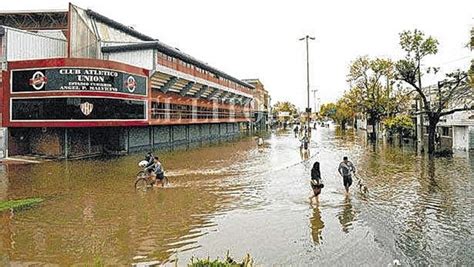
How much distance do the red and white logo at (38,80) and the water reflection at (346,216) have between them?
26196 millimetres

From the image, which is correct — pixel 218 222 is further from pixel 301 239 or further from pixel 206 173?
pixel 206 173

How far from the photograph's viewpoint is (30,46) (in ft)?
123

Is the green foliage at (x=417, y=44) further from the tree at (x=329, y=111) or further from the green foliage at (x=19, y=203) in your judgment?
the tree at (x=329, y=111)

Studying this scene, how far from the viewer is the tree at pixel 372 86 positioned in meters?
54.7

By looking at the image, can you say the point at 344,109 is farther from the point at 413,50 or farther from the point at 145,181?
the point at 145,181

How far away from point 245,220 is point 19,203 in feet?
27.0

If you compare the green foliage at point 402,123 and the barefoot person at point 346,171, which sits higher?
the green foliage at point 402,123

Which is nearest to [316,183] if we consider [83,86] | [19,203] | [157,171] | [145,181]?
[157,171]

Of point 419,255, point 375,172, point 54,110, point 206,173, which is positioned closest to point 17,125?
point 54,110

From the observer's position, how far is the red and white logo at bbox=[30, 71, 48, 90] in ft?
112

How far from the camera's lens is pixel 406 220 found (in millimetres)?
12992

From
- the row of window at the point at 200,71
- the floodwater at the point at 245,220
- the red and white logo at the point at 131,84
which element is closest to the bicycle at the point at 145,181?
the floodwater at the point at 245,220

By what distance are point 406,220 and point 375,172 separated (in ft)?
38.6

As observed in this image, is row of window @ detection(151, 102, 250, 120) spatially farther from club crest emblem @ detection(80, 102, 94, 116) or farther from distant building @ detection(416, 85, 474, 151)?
distant building @ detection(416, 85, 474, 151)
